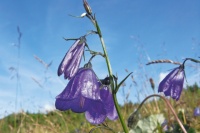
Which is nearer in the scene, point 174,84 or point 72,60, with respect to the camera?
point 72,60

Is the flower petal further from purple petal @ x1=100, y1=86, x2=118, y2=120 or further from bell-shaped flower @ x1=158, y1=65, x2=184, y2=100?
bell-shaped flower @ x1=158, y1=65, x2=184, y2=100

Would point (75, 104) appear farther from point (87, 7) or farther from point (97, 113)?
point (87, 7)

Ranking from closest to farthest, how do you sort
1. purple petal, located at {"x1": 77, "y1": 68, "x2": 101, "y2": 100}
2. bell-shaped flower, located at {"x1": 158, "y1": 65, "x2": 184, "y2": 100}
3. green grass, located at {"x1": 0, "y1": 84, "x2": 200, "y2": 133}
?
purple petal, located at {"x1": 77, "y1": 68, "x2": 101, "y2": 100}, bell-shaped flower, located at {"x1": 158, "y1": 65, "x2": 184, "y2": 100}, green grass, located at {"x1": 0, "y1": 84, "x2": 200, "y2": 133}

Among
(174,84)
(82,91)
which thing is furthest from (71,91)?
(174,84)

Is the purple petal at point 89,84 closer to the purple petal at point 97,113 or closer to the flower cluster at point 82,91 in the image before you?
the flower cluster at point 82,91

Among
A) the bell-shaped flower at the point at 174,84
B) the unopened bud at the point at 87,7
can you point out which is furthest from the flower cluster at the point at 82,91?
the bell-shaped flower at the point at 174,84

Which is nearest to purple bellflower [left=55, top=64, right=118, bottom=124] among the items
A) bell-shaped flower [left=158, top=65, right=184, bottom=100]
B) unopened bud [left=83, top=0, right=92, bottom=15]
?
unopened bud [left=83, top=0, right=92, bottom=15]

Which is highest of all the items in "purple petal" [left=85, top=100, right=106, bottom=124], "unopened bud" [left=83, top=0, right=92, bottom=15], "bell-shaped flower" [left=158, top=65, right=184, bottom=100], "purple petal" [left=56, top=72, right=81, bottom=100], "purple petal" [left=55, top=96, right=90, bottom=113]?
"unopened bud" [left=83, top=0, right=92, bottom=15]

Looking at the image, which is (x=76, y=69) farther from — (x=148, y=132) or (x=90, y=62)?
(x=148, y=132)
